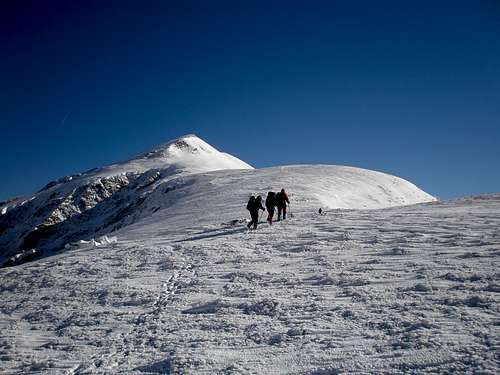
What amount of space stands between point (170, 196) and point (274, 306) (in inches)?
1380

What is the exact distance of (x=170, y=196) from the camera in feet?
137

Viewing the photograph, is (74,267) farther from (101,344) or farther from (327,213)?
(327,213)

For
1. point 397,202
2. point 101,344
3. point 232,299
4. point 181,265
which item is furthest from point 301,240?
point 397,202

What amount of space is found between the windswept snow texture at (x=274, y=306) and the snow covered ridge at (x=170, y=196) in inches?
407

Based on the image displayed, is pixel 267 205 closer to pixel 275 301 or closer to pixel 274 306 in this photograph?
pixel 275 301

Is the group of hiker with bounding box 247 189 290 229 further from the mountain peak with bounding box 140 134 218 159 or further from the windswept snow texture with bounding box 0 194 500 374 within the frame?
the mountain peak with bounding box 140 134 218 159

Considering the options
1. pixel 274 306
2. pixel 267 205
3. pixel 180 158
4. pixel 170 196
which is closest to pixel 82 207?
pixel 180 158

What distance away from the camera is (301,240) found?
14672mm

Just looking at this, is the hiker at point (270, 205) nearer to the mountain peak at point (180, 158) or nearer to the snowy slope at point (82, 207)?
the snowy slope at point (82, 207)

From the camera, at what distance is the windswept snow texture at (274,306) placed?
5.99 m

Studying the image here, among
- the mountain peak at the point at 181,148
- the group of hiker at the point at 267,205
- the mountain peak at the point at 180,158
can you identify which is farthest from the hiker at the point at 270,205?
the mountain peak at the point at 181,148

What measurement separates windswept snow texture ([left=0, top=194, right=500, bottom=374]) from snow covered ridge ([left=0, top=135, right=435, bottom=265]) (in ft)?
33.9

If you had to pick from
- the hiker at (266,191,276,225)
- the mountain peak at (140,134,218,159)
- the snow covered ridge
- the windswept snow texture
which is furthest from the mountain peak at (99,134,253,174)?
the windswept snow texture

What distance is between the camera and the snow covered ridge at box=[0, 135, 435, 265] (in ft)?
98.7
